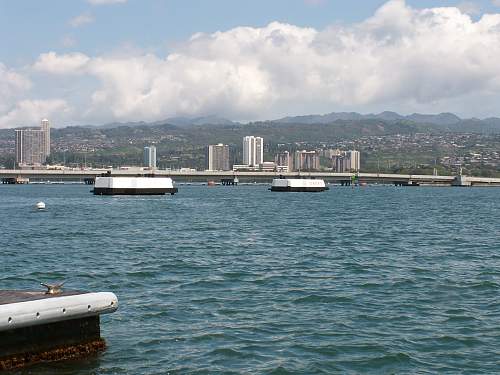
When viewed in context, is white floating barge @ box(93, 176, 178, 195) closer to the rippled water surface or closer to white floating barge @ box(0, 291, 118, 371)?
the rippled water surface

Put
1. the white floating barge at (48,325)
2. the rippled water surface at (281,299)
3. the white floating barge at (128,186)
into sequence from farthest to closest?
the white floating barge at (128,186) < the rippled water surface at (281,299) < the white floating barge at (48,325)

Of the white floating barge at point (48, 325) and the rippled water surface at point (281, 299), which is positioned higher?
the white floating barge at point (48, 325)

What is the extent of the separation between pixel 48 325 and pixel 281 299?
37.8 ft

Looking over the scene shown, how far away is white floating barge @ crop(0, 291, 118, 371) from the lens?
16047 mm

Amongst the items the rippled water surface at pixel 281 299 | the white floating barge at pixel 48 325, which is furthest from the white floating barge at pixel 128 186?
the white floating barge at pixel 48 325

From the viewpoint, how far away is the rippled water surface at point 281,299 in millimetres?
18859

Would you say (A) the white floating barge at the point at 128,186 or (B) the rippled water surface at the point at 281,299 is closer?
(B) the rippled water surface at the point at 281,299

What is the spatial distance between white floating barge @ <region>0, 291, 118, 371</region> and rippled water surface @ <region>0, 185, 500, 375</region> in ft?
1.45

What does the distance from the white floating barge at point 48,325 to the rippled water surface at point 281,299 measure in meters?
0.44

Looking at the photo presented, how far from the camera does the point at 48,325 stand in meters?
16.9

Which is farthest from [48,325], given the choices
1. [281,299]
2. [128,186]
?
[128,186]

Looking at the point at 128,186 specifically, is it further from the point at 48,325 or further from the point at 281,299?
the point at 48,325

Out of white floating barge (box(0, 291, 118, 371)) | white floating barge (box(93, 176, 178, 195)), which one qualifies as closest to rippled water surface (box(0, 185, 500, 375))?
white floating barge (box(0, 291, 118, 371))

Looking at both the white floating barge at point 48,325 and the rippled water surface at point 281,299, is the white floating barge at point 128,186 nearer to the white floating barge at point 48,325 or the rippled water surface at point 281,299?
the rippled water surface at point 281,299
